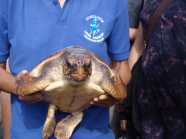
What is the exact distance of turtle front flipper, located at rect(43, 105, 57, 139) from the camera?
168 cm

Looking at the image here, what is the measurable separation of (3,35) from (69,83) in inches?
13.6

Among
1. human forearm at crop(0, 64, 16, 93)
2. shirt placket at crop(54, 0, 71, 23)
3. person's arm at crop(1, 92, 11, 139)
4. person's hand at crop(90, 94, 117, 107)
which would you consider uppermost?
shirt placket at crop(54, 0, 71, 23)

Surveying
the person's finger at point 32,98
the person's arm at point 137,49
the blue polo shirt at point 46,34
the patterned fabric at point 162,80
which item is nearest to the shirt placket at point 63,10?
the blue polo shirt at point 46,34

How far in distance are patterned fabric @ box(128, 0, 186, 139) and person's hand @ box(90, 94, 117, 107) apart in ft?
2.32

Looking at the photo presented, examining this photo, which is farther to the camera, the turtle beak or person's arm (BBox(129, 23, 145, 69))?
person's arm (BBox(129, 23, 145, 69))

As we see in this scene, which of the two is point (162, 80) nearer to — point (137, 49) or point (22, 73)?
point (137, 49)

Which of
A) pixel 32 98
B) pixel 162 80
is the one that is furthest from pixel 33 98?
pixel 162 80

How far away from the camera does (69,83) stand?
5.08 feet

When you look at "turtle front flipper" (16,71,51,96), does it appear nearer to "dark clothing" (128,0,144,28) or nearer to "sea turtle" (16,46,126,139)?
"sea turtle" (16,46,126,139)

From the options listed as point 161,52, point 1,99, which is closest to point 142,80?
point 161,52

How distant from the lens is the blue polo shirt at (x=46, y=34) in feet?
5.59

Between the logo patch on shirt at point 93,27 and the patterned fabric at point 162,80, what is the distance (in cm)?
70

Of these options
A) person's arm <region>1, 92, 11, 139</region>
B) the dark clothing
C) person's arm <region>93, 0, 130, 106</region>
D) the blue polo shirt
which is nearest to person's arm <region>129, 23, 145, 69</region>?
the dark clothing

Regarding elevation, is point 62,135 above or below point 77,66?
below
